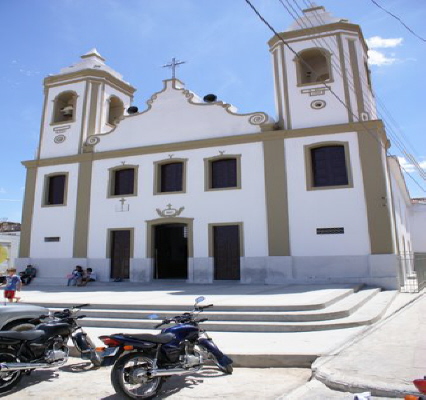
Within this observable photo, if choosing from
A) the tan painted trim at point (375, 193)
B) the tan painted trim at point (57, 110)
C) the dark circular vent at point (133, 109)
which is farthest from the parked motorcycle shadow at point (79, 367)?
the dark circular vent at point (133, 109)

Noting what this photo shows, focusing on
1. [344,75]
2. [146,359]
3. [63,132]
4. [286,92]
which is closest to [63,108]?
[63,132]

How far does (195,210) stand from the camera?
15930mm

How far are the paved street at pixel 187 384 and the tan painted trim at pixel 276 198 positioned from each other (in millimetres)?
9282

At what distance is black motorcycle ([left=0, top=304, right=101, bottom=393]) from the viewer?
14.9 ft

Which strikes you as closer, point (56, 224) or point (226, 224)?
point (226, 224)

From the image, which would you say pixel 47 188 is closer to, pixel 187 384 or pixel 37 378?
pixel 37 378

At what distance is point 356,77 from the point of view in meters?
15.4

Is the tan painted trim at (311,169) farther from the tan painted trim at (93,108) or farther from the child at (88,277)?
the tan painted trim at (93,108)

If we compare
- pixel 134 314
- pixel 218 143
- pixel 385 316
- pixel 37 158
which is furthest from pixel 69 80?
pixel 385 316

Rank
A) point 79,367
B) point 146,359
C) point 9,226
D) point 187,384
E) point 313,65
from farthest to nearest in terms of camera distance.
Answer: point 9,226, point 313,65, point 79,367, point 187,384, point 146,359

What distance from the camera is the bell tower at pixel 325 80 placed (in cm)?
1513

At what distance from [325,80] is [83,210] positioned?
493 inches

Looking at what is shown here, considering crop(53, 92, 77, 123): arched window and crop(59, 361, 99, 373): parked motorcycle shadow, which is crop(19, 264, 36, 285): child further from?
crop(59, 361, 99, 373): parked motorcycle shadow

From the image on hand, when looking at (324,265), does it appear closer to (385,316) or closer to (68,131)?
(385,316)
